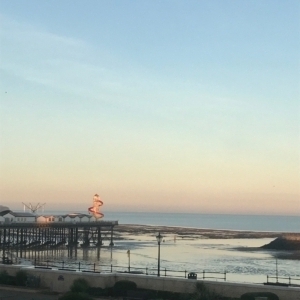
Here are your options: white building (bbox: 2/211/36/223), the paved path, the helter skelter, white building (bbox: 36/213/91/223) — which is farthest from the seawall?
the helter skelter

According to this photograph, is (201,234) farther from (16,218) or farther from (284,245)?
(16,218)

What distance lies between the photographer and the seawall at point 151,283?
2325 cm

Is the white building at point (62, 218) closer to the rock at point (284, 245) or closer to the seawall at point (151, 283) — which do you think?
the rock at point (284, 245)

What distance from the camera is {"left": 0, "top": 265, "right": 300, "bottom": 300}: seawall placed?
76.3 ft

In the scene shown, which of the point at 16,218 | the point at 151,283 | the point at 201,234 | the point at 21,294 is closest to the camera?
the point at 21,294

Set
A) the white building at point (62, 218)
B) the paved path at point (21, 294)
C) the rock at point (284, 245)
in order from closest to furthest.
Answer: the paved path at point (21, 294) < the white building at point (62, 218) < the rock at point (284, 245)

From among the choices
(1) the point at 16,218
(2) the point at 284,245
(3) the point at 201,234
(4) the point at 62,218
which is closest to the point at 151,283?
(1) the point at 16,218

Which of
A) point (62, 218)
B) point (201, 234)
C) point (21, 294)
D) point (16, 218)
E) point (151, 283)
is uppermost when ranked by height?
point (16, 218)

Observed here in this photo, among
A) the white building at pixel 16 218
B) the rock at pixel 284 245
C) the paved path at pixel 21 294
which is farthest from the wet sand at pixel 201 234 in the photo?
the paved path at pixel 21 294

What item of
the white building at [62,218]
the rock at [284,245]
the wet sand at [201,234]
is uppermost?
the white building at [62,218]

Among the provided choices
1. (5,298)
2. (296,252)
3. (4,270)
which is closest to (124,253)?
(296,252)

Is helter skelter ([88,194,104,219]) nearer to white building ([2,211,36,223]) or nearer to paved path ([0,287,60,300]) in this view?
white building ([2,211,36,223])

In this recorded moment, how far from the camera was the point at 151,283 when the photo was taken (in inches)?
1006

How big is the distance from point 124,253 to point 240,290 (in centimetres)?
4899
